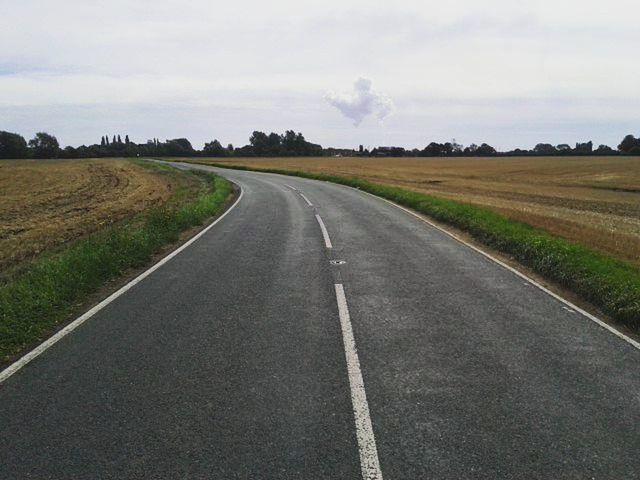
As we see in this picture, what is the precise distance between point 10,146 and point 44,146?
1195cm

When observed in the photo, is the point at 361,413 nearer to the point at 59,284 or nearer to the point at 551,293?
the point at 551,293

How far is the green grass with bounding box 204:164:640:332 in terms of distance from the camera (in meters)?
7.66

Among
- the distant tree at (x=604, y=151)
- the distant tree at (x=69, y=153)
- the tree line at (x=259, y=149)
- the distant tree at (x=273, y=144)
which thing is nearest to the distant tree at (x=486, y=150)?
the tree line at (x=259, y=149)

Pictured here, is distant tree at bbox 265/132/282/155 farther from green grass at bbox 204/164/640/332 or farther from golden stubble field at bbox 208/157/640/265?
green grass at bbox 204/164/640/332

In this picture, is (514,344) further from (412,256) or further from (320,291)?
(412,256)

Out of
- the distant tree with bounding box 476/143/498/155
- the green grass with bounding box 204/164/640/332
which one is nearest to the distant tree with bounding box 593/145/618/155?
the distant tree with bounding box 476/143/498/155

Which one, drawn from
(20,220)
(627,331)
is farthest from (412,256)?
(20,220)

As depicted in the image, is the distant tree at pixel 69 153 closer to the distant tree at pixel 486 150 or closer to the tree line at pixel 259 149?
the tree line at pixel 259 149

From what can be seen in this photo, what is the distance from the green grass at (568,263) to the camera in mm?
7656

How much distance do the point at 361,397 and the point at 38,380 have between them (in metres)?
3.19

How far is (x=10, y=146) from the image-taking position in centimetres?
11331

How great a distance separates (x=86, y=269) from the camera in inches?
341

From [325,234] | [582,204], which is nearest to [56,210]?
[325,234]

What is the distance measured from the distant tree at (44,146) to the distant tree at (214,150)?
36.2 metres
